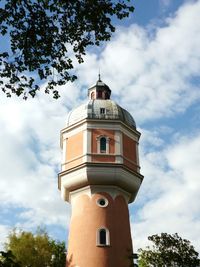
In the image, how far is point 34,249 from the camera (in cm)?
3400

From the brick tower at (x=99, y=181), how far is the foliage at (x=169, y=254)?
270 inches

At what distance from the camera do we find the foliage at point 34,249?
33000 mm

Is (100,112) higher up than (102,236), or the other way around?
(100,112)

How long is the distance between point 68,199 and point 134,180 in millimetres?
4722

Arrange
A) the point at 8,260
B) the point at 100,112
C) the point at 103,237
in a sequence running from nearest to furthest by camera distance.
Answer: the point at 8,260
the point at 103,237
the point at 100,112

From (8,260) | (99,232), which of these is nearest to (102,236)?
(99,232)

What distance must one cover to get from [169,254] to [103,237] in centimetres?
814

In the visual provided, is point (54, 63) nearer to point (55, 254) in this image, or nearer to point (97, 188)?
point (97, 188)

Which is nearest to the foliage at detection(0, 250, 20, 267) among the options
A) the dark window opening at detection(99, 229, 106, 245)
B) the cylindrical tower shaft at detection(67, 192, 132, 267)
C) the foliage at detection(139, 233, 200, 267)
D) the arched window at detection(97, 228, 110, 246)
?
the foliage at detection(139, 233, 200, 267)

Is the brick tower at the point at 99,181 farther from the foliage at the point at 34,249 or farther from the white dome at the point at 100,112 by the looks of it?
the foliage at the point at 34,249

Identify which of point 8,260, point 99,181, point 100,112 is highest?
point 100,112

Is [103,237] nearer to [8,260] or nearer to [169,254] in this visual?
[169,254]

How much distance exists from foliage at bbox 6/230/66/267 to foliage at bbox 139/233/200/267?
16101mm

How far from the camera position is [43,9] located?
1032 centimetres
